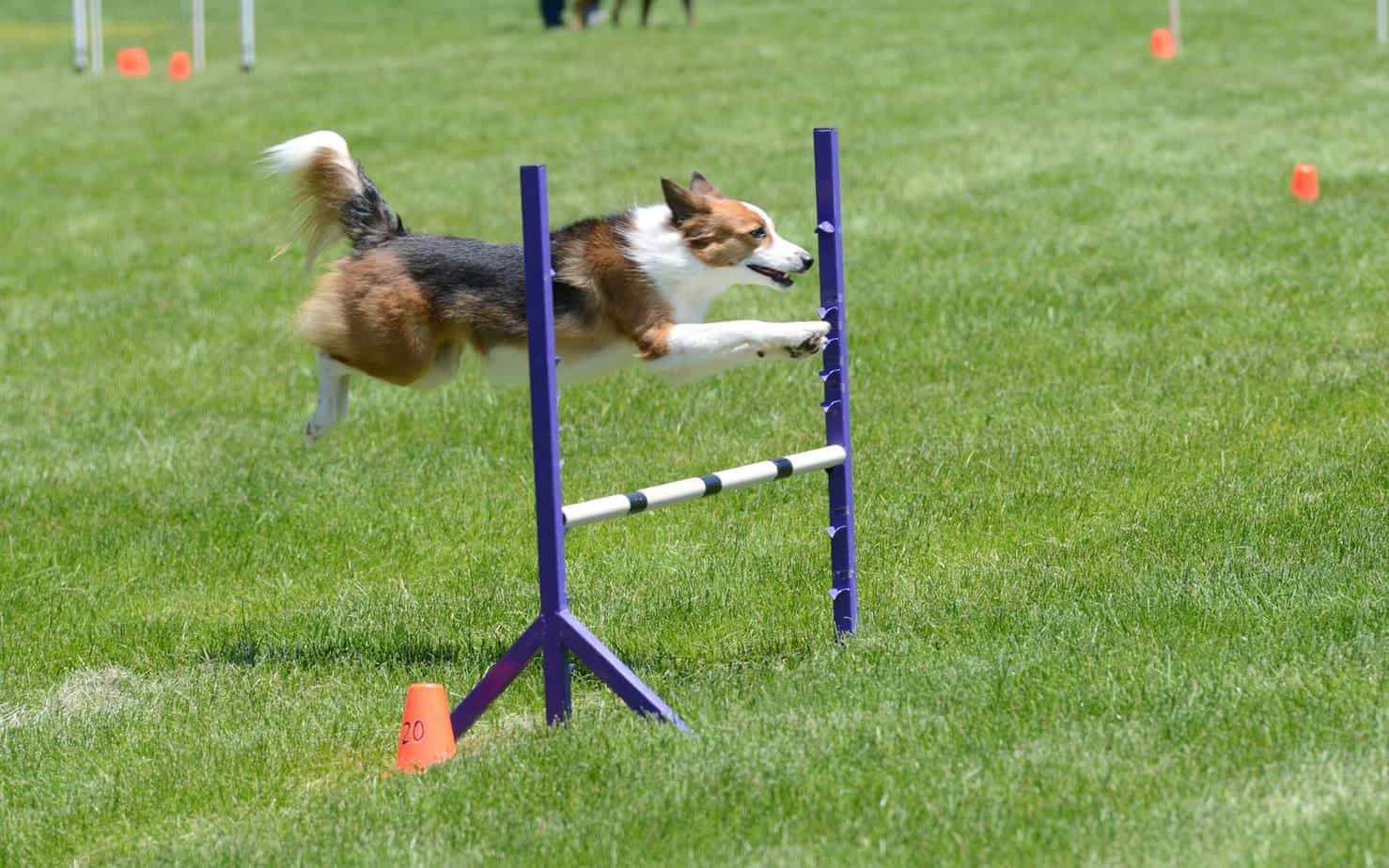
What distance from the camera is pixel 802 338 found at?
566 cm

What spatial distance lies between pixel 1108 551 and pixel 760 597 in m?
1.40

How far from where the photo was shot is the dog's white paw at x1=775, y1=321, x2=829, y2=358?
565 centimetres

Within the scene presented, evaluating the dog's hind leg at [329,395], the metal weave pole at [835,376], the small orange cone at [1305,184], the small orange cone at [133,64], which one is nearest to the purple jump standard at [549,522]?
the metal weave pole at [835,376]

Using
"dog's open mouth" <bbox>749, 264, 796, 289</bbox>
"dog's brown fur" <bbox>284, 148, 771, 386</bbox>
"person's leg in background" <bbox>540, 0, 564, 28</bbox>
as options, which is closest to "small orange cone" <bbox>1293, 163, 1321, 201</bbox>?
"dog's brown fur" <bbox>284, 148, 771, 386</bbox>

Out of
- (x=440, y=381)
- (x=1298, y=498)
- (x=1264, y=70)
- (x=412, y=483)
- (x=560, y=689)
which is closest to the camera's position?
(x=560, y=689)

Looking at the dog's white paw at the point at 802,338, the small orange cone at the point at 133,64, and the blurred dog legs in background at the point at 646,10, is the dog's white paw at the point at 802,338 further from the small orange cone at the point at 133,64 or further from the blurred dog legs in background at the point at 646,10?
the blurred dog legs in background at the point at 646,10

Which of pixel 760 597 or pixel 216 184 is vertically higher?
pixel 216 184

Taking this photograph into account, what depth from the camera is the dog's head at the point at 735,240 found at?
588 centimetres

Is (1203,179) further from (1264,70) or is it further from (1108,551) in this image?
(1108,551)

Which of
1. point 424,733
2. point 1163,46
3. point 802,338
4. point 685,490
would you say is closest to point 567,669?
point 424,733

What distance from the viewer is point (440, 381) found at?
6.50m

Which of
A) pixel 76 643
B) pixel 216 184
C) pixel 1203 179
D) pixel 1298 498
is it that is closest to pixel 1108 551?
pixel 1298 498

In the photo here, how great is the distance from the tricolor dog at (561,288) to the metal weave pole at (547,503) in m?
0.84

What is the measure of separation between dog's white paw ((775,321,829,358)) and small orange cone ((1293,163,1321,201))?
866cm
